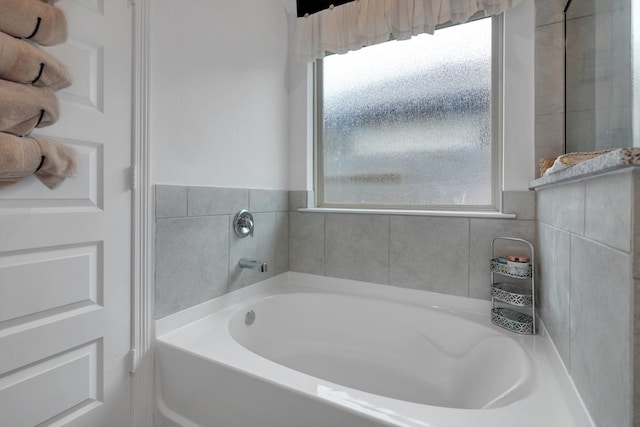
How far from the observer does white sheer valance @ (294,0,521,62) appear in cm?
139

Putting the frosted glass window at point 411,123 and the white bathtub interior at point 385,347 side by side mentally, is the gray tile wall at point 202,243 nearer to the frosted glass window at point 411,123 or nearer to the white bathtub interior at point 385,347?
the white bathtub interior at point 385,347

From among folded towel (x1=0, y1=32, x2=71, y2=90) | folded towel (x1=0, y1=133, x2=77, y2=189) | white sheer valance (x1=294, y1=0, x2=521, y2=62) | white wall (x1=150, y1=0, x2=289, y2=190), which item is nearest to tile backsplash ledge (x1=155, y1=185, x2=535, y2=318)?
white wall (x1=150, y1=0, x2=289, y2=190)

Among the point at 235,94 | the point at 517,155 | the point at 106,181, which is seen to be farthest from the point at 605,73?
the point at 106,181

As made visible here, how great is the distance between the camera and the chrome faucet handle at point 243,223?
158 centimetres

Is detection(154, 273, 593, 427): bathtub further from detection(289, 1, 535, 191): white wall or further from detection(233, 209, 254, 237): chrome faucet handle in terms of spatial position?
detection(289, 1, 535, 191): white wall

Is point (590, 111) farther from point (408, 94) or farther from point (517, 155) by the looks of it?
point (408, 94)

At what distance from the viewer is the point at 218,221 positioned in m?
1.48

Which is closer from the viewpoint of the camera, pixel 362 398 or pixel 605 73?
pixel 362 398

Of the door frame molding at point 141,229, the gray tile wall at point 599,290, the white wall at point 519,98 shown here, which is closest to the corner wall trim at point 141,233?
the door frame molding at point 141,229

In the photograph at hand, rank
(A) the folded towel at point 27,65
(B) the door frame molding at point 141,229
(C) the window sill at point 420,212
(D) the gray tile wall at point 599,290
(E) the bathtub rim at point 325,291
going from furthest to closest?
1. (C) the window sill at point 420,212
2. (E) the bathtub rim at point 325,291
3. (B) the door frame molding at point 141,229
4. (A) the folded towel at point 27,65
5. (D) the gray tile wall at point 599,290

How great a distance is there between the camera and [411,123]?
69.7 inches

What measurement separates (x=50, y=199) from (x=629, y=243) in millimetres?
1417

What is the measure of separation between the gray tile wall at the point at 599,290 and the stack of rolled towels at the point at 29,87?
4.33 ft

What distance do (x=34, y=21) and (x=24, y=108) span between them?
24 cm
